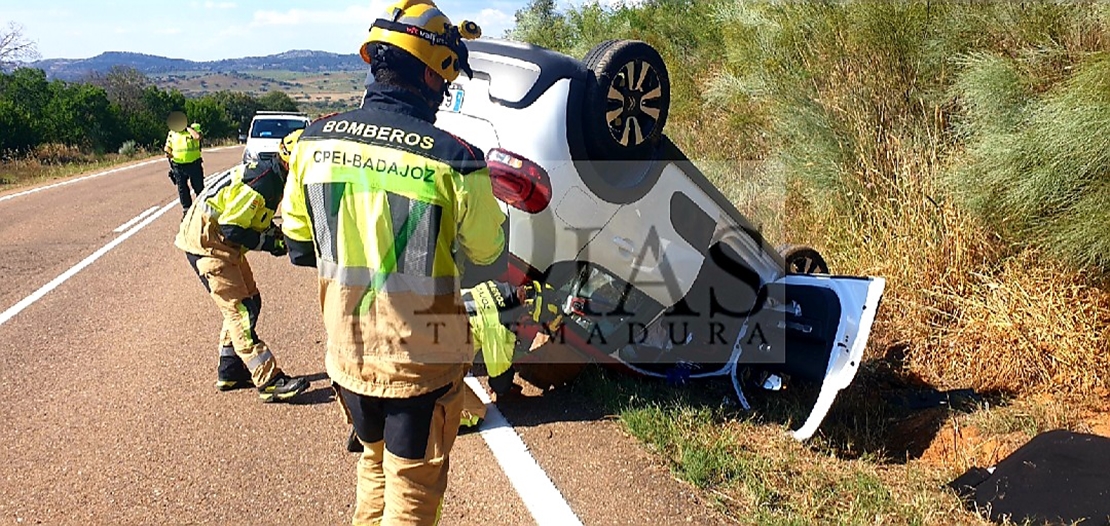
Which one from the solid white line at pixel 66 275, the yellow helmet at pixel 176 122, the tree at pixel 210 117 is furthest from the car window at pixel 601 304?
the tree at pixel 210 117

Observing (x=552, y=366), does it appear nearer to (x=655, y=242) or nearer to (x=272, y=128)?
(x=655, y=242)

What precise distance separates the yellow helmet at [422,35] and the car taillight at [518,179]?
0.86 metres

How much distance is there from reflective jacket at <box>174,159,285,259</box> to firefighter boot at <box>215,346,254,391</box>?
1.94 ft

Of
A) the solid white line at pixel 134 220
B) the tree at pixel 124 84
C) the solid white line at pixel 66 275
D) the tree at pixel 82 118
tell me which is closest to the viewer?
the solid white line at pixel 66 275

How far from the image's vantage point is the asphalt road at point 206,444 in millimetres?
3195

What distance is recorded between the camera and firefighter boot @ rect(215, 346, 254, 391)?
4539 mm

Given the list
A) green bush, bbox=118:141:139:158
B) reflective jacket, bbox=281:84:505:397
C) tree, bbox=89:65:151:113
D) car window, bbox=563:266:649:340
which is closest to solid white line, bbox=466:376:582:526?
car window, bbox=563:266:649:340

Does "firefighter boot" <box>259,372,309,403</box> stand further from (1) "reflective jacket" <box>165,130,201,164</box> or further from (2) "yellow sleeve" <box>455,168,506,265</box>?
(1) "reflective jacket" <box>165,130,201,164</box>

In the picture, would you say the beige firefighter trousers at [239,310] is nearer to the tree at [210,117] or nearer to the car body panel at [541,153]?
the car body panel at [541,153]

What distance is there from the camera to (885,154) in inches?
231

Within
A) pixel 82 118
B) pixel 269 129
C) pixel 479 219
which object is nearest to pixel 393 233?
pixel 479 219

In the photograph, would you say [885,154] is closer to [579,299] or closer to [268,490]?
[579,299]

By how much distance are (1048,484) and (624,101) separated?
8.03 ft

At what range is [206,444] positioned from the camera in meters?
3.83
